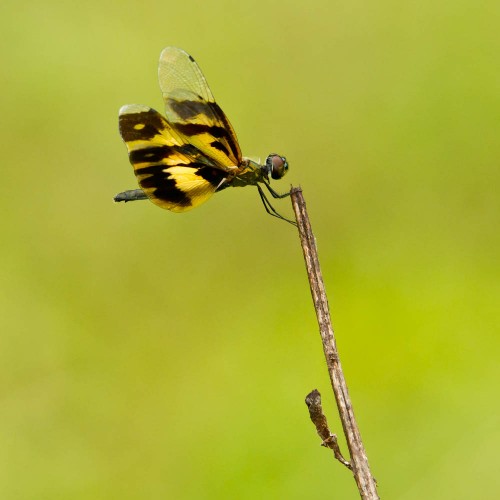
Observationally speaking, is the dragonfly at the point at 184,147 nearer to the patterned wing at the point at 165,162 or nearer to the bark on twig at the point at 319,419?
the patterned wing at the point at 165,162

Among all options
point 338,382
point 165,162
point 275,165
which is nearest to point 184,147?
point 165,162

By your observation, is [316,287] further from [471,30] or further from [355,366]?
[471,30]

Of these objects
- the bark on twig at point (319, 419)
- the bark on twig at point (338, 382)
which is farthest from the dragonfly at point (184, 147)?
the bark on twig at point (319, 419)

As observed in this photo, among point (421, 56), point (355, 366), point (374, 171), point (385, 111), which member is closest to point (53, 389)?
point (355, 366)

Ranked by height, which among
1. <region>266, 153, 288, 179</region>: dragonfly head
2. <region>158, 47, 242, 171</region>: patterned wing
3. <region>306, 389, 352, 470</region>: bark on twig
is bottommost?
<region>306, 389, 352, 470</region>: bark on twig

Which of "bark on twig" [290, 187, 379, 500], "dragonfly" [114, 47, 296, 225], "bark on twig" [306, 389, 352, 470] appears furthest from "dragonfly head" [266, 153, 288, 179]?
"bark on twig" [306, 389, 352, 470]

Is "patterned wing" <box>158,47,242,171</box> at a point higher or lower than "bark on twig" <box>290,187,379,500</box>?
higher

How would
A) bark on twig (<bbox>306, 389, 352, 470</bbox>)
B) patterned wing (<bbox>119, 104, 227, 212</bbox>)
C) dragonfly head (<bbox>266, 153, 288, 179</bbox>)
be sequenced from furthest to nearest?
dragonfly head (<bbox>266, 153, 288, 179</bbox>), patterned wing (<bbox>119, 104, 227, 212</bbox>), bark on twig (<bbox>306, 389, 352, 470</bbox>)

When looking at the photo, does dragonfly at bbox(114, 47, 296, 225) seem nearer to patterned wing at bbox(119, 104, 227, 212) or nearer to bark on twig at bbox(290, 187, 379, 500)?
patterned wing at bbox(119, 104, 227, 212)
